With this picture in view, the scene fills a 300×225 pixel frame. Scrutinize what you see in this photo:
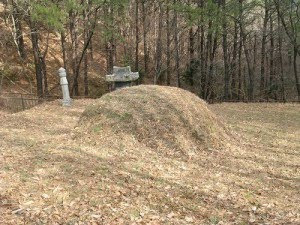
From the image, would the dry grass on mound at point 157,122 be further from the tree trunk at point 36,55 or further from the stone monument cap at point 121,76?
the tree trunk at point 36,55

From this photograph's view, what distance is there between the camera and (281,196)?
5.91 meters

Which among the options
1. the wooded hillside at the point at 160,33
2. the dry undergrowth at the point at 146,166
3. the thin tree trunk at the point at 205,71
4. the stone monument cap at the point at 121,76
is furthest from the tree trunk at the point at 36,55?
the thin tree trunk at the point at 205,71

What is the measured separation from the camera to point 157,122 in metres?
8.44

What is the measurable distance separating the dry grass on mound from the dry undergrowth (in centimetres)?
2

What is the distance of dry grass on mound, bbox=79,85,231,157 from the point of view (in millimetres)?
8039

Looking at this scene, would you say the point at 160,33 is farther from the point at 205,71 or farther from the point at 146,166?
the point at 146,166

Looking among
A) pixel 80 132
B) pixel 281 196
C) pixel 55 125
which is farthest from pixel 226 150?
pixel 55 125

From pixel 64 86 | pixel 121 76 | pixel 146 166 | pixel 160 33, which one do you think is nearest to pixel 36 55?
pixel 64 86

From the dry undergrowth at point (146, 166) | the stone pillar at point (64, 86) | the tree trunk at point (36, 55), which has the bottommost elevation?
the dry undergrowth at point (146, 166)

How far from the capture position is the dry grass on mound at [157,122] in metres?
8.04

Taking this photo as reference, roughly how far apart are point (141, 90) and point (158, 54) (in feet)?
37.3

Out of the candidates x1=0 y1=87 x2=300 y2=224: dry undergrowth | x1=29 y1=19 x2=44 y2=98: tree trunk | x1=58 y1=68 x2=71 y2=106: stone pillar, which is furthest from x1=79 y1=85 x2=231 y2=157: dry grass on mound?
x1=29 y1=19 x2=44 y2=98: tree trunk

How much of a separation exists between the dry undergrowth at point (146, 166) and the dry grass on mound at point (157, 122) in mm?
24

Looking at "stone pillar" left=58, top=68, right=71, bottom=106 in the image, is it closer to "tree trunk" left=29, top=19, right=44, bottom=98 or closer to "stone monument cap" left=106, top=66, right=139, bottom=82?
"stone monument cap" left=106, top=66, right=139, bottom=82
